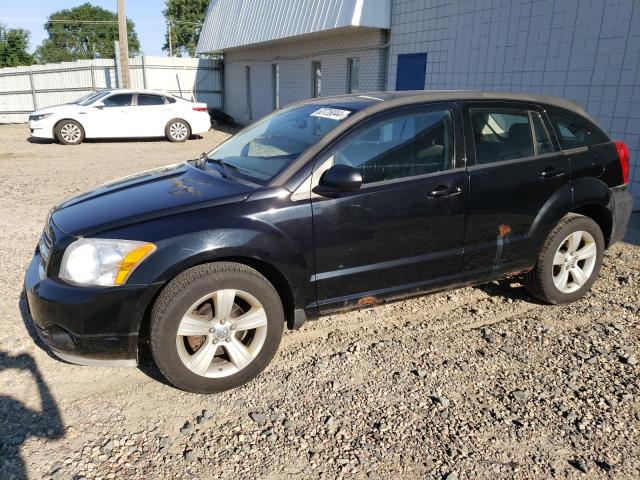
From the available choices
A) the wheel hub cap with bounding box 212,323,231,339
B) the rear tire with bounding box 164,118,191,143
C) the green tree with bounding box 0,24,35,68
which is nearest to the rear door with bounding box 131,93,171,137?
the rear tire with bounding box 164,118,191,143

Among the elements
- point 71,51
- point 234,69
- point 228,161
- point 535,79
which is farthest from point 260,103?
point 71,51

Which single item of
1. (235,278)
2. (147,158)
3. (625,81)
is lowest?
(147,158)

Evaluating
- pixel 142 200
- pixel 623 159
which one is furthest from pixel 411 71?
pixel 142 200

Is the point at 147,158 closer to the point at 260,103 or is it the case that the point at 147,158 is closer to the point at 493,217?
the point at 260,103

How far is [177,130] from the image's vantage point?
15.7 meters

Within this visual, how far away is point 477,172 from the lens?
3.64 meters

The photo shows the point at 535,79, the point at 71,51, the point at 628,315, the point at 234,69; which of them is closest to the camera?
the point at 628,315

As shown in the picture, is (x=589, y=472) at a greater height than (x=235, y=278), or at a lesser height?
lesser

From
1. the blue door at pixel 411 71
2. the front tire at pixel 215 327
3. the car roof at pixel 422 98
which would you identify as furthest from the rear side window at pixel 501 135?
the blue door at pixel 411 71

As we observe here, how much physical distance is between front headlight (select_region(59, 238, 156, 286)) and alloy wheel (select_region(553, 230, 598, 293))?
3.16 meters

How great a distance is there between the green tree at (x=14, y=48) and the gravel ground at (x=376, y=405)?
50.3 m

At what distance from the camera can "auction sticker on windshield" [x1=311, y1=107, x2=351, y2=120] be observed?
11.4 feet

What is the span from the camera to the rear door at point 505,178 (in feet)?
12.0

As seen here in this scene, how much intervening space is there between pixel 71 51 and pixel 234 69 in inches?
2396
